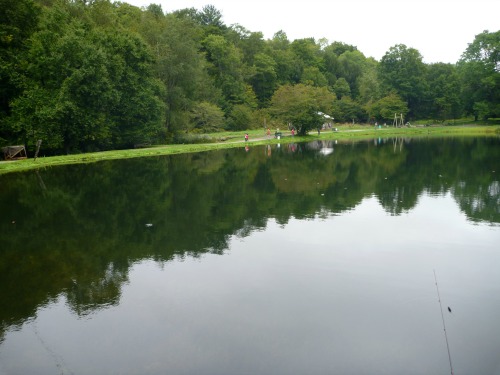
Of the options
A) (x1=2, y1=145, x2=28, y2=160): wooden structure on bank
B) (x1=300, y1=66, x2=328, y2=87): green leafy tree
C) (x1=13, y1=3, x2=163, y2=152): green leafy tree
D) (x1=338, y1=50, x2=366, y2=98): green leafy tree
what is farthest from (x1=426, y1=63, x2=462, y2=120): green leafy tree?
(x1=2, y1=145, x2=28, y2=160): wooden structure on bank

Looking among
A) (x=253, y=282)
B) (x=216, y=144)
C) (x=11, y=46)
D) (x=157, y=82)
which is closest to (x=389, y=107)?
(x=216, y=144)

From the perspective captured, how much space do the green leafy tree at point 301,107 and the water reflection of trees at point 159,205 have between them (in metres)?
27.7

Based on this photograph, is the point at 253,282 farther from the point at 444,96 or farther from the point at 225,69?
the point at 444,96

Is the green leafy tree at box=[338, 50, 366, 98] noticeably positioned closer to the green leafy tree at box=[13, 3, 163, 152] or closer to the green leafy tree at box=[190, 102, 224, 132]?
the green leafy tree at box=[190, 102, 224, 132]

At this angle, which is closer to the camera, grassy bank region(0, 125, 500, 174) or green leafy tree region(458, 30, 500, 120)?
grassy bank region(0, 125, 500, 174)

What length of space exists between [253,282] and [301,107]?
5376 cm

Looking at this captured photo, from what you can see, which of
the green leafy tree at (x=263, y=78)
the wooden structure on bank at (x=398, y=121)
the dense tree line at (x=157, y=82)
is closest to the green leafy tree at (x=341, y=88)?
the dense tree line at (x=157, y=82)

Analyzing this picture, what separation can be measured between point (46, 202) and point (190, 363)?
16574 millimetres

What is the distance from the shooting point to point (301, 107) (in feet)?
202

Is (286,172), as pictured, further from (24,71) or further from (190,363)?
(24,71)

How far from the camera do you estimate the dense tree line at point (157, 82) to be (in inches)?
1610

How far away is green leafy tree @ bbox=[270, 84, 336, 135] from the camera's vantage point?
2419 inches

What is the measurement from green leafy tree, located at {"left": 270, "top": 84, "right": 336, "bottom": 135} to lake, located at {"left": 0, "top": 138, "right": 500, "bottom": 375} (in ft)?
134

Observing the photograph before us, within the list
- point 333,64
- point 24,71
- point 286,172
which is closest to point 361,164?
point 286,172
